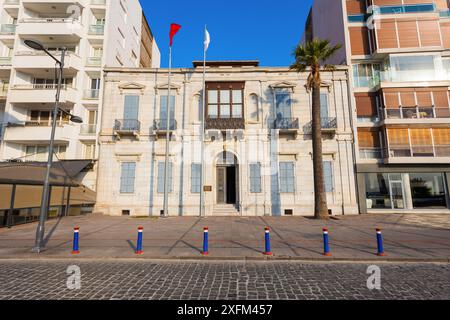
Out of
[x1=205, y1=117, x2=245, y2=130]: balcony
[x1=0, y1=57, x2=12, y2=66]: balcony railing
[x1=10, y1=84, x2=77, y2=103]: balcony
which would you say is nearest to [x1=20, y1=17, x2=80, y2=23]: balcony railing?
[x1=0, y1=57, x2=12, y2=66]: balcony railing

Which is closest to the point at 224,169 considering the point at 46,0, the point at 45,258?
the point at 45,258

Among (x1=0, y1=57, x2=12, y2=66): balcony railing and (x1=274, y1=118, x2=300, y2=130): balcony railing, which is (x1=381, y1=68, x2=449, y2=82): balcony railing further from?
(x1=0, y1=57, x2=12, y2=66): balcony railing

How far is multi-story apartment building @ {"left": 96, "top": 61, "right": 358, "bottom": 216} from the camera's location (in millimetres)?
17172

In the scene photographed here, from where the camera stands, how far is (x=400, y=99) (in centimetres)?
1789

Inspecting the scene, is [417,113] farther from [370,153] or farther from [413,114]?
[370,153]

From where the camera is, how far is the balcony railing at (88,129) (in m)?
18.0

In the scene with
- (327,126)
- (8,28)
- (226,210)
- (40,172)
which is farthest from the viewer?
(8,28)

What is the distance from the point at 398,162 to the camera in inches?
664

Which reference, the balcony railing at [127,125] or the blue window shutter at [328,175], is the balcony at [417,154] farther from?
the balcony railing at [127,125]

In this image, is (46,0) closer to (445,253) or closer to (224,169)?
(224,169)

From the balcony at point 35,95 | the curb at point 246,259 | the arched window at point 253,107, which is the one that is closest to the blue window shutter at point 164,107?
the arched window at point 253,107

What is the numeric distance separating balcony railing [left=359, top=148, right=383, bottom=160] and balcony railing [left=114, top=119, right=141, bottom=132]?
62.4 ft

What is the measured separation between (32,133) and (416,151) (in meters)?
31.3

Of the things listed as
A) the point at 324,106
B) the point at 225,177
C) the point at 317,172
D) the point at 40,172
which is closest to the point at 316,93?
the point at 324,106
